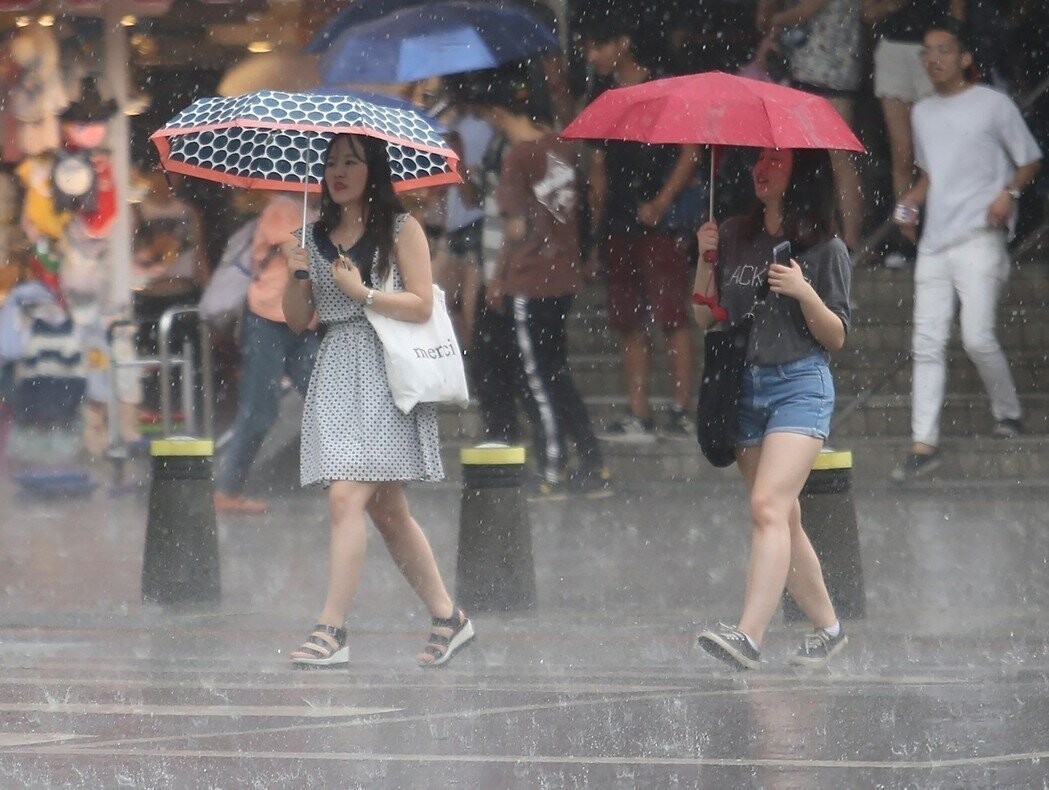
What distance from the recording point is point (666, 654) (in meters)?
8.27

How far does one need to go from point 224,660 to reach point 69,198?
894 cm

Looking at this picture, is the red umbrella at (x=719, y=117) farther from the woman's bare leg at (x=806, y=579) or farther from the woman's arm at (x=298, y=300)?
the woman's bare leg at (x=806, y=579)

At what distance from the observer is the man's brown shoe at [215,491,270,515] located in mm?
12664

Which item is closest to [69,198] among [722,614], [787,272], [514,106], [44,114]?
[44,114]

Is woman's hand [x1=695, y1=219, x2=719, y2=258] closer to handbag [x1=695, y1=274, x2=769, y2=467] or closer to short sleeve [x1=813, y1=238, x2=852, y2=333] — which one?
handbag [x1=695, y1=274, x2=769, y2=467]

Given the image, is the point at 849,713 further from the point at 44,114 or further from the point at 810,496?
the point at 44,114

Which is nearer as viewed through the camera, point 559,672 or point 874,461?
point 559,672

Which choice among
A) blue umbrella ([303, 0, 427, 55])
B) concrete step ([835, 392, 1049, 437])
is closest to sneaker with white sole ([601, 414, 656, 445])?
concrete step ([835, 392, 1049, 437])

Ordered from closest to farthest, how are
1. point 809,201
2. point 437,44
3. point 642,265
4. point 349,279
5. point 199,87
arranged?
1. point 809,201
2. point 349,279
3. point 437,44
4. point 642,265
5. point 199,87

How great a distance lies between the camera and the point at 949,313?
41.2 ft

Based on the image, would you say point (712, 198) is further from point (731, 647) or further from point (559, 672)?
point (559, 672)

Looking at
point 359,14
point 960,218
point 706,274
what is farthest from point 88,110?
point 706,274

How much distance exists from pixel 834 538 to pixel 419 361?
6.42 ft

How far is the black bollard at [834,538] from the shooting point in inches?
347
